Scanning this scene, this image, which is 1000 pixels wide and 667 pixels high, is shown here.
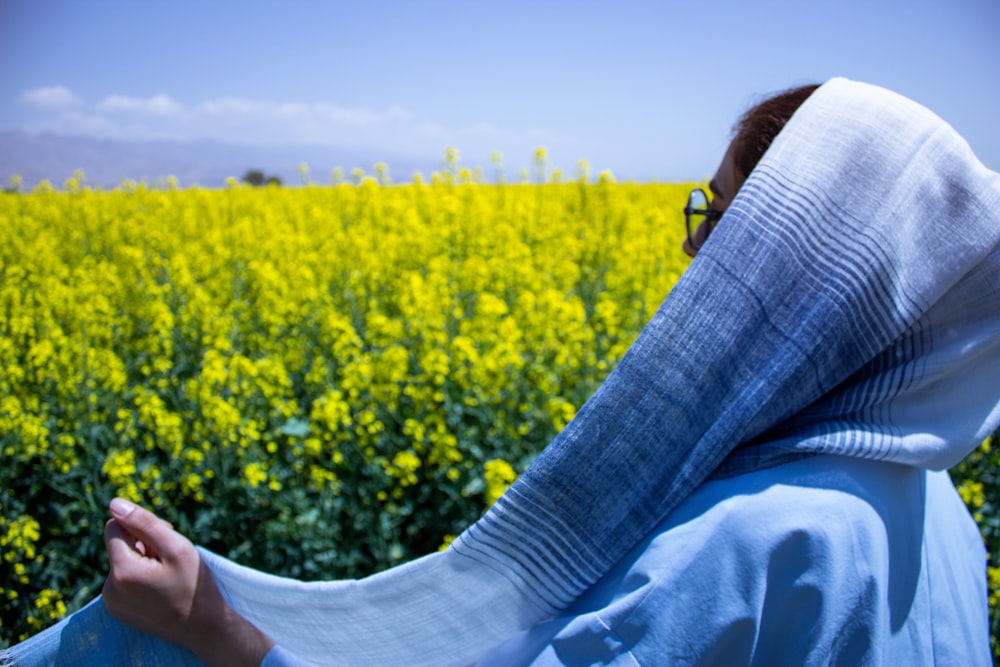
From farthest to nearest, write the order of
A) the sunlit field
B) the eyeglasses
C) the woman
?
the sunlit field, the eyeglasses, the woman

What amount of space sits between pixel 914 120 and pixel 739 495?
1.22ft

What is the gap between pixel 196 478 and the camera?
7.59ft

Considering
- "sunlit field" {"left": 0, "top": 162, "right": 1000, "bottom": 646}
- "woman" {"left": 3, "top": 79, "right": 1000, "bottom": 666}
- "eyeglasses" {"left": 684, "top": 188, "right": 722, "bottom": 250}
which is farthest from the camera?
"sunlit field" {"left": 0, "top": 162, "right": 1000, "bottom": 646}

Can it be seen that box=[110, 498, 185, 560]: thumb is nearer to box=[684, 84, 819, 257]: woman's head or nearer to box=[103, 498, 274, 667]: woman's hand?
box=[103, 498, 274, 667]: woman's hand

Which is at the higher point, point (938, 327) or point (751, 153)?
point (751, 153)

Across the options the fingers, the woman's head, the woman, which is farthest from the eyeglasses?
the fingers

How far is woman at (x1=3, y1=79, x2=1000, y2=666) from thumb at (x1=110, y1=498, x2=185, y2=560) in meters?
0.27

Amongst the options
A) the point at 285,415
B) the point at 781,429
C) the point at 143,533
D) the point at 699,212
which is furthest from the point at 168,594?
the point at 285,415

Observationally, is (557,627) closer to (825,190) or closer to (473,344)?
(825,190)

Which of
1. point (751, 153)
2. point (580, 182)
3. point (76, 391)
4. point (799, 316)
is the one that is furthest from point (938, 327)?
point (580, 182)

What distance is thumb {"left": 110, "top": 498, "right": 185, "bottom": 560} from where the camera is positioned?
82cm

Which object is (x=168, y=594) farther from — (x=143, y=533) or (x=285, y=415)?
(x=285, y=415)

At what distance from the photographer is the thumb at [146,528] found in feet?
2.68

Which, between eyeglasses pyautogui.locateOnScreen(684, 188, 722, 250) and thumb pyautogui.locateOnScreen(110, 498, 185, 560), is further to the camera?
eyeglasses pyautogui.locateOnScreen(684, 188, 722, 250)
